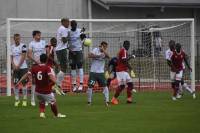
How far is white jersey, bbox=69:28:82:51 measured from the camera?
81.6 ft

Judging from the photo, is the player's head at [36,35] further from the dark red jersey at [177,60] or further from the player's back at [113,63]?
the dark red jersey at [177,60]

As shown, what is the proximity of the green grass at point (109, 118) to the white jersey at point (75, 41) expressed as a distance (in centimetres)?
189

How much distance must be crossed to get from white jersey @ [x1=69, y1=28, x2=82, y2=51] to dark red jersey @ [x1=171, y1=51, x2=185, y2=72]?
352cm

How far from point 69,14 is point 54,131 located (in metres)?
30.6

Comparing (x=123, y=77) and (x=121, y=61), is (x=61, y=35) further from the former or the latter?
(x=123, y=77)

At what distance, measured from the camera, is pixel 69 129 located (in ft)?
53.3

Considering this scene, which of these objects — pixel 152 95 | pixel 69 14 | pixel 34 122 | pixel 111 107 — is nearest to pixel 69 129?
pixel 34 122

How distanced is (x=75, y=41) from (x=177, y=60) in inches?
153

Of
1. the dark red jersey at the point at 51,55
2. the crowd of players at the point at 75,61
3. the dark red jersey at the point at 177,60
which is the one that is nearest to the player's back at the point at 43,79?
the crowd of players at the point at 75,61

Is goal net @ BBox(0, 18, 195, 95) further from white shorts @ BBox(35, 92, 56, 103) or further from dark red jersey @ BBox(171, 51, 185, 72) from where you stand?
white shorts @ BBox(35, 92, 56, 103)

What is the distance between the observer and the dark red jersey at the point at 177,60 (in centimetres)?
2564

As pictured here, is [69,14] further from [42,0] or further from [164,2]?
[164,2]

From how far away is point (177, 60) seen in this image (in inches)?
1011

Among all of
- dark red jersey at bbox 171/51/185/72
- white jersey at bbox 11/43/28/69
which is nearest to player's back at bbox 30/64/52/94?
white jersey at bbox 11/43/28/69
